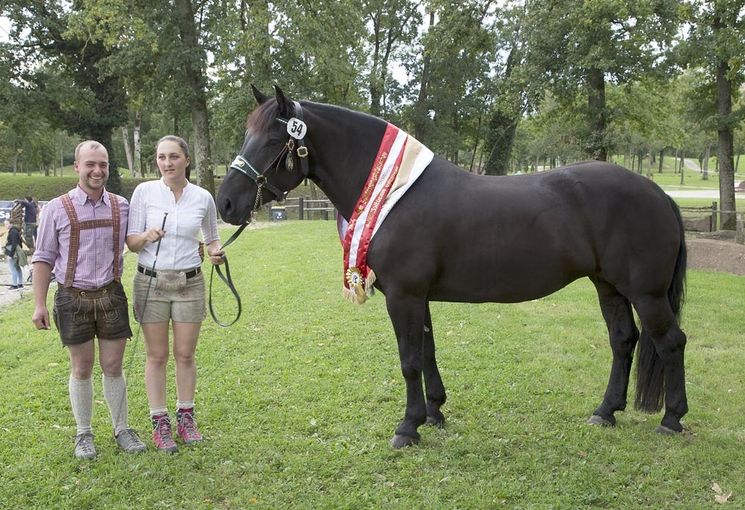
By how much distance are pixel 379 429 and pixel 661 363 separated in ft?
7.26

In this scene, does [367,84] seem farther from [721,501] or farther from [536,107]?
[721,501]

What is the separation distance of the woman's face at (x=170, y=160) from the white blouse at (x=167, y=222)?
9cm

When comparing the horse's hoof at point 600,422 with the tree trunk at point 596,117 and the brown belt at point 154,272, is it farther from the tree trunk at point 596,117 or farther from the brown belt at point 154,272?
the tree trunk at point 596,117

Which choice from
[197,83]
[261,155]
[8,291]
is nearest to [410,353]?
[261,155]

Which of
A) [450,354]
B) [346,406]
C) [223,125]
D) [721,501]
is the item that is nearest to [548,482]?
[721,501]

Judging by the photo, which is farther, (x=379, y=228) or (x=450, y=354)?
(x=450, y=354)

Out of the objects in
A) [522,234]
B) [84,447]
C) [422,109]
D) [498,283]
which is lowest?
[84,447]

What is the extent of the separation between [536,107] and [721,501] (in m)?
18.6

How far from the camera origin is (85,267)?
11.5 ft

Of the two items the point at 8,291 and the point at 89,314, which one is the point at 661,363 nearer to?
the point at 89,314

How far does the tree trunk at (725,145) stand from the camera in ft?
57.4

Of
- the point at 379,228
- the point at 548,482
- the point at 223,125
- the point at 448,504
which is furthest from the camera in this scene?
the point at 223,125

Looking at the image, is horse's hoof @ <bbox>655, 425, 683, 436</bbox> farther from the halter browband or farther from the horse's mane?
the horse's mane

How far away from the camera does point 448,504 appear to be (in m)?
3.25
